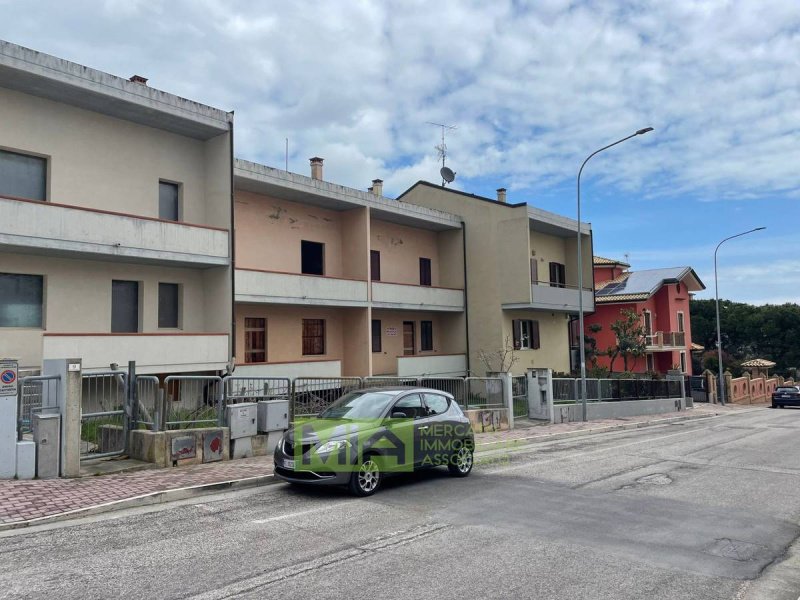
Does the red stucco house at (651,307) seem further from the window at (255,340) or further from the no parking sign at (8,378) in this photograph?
the no parking sign at (8,378)

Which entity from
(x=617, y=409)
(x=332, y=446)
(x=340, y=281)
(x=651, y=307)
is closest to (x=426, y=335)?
(x=340, y=281)

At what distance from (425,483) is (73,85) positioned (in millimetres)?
13247

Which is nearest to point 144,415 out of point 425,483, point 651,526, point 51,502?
point 51,502

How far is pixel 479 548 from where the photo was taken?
21.2ft

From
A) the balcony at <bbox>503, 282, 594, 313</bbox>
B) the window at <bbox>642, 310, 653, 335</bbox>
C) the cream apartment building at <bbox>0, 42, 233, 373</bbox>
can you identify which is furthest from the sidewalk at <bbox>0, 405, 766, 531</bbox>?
the window at <bbox>642, 310, 653, 335</bbox>

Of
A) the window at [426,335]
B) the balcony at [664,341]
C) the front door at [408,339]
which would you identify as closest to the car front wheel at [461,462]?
the front door at [408,339]

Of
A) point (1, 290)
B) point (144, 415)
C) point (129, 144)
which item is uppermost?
point (129, 144)

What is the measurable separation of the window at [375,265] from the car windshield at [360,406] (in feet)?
52.9

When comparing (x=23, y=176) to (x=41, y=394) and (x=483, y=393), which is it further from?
(x=483, y=393)

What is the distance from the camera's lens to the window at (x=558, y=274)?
32688 millimetres

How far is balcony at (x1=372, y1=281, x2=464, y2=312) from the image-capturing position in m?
24.9

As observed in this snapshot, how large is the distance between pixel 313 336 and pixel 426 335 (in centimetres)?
715

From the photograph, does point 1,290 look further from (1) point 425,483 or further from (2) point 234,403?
(1) point 425,483

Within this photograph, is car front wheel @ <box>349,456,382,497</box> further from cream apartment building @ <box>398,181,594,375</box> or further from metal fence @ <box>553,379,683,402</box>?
cream apartment building @ <box>398,181,594,375</box>
